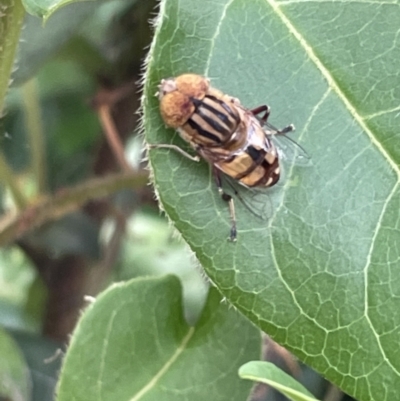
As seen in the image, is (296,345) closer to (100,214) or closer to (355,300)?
(355,300)

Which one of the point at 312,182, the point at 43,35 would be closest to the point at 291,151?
the point at 312,182

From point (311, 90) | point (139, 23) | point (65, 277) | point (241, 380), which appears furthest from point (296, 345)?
point (65, 277)

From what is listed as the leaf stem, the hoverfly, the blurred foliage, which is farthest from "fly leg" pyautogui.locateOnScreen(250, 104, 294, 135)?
the leaf stem

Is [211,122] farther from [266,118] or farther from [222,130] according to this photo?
[266,118]

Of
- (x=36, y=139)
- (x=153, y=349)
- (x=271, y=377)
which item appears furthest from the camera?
(x=36, y=139)

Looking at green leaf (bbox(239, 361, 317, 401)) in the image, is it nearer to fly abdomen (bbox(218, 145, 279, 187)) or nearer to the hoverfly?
the hoverfly

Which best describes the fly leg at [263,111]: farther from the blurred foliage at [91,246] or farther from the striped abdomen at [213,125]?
the blurred foliage at [91,246]

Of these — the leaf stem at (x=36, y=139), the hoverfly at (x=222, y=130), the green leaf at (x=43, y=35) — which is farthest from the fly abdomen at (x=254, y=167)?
the leaf stem at (x=36, y=139)
